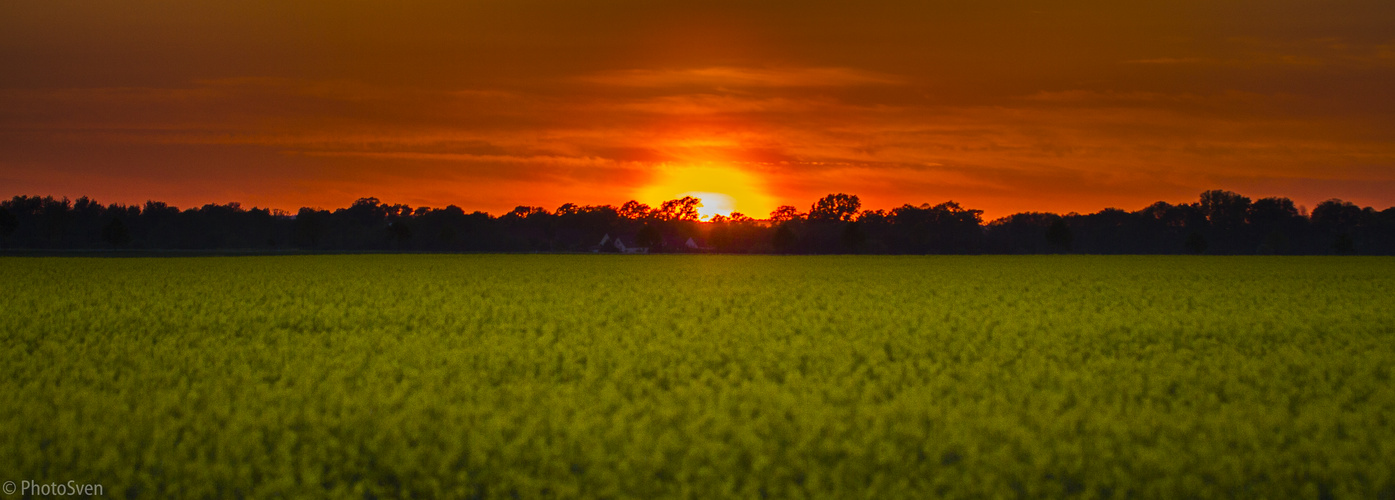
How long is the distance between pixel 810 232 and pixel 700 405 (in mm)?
137133

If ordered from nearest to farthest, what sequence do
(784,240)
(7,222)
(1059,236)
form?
(7,222)
(1059,236)
(784,240)

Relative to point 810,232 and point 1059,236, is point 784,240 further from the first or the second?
point 1059,236

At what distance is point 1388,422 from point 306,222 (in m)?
153

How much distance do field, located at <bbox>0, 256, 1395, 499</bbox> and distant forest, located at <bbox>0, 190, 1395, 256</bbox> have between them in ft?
361

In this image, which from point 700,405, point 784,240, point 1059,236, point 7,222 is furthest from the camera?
point 784,240

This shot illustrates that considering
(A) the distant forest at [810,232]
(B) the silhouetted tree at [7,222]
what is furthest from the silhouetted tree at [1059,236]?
(B) the silhouetted tree at [7,222]

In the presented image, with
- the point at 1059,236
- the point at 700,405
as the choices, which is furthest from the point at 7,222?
the point at 1059,236

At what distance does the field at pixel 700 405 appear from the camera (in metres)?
7.48

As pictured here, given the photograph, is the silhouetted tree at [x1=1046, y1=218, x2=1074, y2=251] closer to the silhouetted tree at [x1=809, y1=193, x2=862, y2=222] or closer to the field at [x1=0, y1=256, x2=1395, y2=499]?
the silhouetted tree at [x1=809, y1=193, x2=862, y2=222]

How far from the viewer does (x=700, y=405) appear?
9.75 meters

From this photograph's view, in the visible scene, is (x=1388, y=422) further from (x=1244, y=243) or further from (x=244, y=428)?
(x=1244, y=243)

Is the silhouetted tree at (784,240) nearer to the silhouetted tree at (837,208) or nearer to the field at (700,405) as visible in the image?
the silhouetted tree at (837,208)

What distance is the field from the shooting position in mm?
7477

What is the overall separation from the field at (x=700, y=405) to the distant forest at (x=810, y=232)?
10994 centimetres
